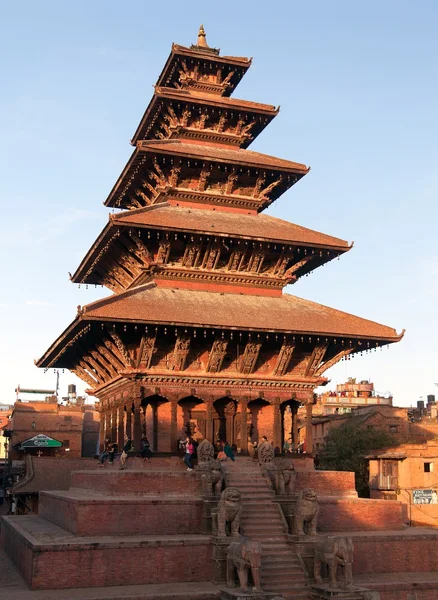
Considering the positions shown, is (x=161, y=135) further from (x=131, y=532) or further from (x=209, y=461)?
(x=131, y=532)

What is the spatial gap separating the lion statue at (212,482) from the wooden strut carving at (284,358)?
19.6 ft

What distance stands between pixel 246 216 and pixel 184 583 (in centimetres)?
1584

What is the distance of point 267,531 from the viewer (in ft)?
65.2

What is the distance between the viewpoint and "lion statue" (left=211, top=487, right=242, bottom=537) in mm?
18609

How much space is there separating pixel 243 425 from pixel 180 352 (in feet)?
10.9

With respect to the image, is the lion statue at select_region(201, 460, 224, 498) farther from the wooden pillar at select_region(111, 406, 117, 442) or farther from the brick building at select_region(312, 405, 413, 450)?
the brick building at select_region(312, 405, 413, 450)

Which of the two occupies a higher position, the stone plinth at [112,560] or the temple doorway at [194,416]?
the temple doorway at [194,416]

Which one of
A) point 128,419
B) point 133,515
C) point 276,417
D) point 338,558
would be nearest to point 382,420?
point 276,417

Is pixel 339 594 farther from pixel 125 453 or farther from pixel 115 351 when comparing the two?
pixel 115 351

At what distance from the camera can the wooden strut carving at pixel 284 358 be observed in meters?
25.4

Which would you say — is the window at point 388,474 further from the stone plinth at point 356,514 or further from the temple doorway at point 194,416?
Result: the temple doorway at point 194,416

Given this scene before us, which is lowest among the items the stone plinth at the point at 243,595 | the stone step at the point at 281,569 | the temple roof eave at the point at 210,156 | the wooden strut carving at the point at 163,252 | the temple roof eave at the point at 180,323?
the stone plinth at the point at 243,595

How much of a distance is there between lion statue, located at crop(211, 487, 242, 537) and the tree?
35.0 meters

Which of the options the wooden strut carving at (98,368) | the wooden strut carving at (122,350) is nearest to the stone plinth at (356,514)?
the wooden strut carving at (122,350)
